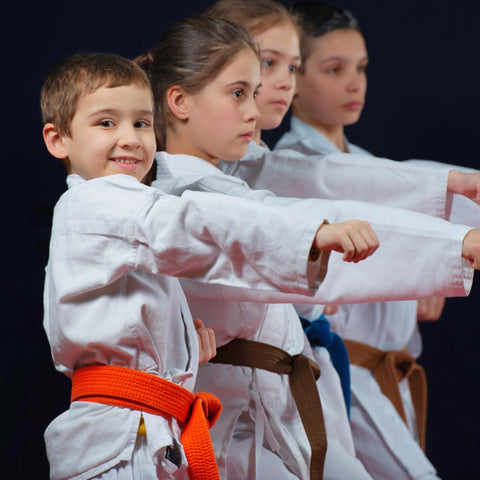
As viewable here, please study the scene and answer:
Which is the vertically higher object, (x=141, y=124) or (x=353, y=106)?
(x=353, y=106)

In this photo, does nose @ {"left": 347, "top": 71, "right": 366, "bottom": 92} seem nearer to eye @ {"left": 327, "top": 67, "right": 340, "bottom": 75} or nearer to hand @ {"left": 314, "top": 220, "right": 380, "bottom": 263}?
eye @ {"left": 327, "top": 67, "right": 340, "bottom": 75}

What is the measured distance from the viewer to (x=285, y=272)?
43.9 inches

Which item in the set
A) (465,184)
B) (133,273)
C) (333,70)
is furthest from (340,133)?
(133,273)

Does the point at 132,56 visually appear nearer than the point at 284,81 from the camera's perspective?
No

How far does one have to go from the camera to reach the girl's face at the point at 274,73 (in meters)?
1.78

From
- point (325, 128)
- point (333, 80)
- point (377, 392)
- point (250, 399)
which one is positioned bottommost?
point (377, 392)

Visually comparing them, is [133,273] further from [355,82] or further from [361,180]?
[355,82]

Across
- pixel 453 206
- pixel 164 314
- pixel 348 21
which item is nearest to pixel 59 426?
pixel 164 314

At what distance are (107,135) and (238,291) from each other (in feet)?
1.04

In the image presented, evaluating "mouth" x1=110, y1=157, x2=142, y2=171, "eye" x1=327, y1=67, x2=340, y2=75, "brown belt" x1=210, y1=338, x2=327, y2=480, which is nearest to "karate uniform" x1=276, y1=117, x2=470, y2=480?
"eye" x1=327, y1=67, x2=340, y2=75

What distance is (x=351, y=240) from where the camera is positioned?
1062 mm

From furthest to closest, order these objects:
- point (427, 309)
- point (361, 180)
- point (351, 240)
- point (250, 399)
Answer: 1. point (427, 309)
2. point (361, 180)
3. point (250, 399)
4. point (351, 240)

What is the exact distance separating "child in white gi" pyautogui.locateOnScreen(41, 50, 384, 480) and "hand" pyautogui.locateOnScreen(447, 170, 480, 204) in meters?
0.50

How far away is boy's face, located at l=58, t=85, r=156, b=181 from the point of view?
1.25 m
